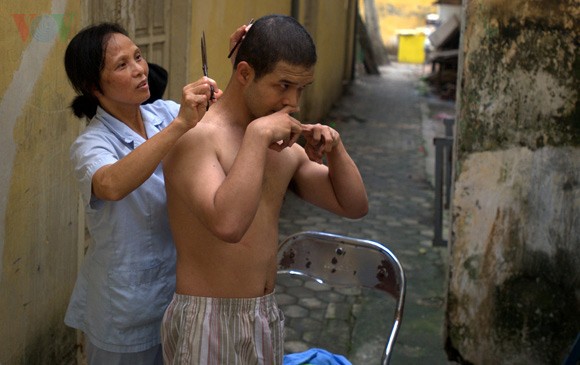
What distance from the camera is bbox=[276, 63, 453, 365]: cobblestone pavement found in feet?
16.0

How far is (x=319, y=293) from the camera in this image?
560cm

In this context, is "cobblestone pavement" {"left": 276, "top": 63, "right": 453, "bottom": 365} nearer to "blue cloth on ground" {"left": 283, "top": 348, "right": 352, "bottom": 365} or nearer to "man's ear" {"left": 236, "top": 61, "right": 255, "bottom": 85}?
"blue cloth on ground" {"left": 283, "top": 348, "right": 352, "bottom": 365}

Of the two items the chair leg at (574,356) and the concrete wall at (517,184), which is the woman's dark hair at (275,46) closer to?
the chair leg at (574,356)

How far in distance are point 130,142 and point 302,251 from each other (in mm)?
886

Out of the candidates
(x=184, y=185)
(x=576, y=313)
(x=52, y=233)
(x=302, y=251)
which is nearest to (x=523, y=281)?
(x=576, y=313)

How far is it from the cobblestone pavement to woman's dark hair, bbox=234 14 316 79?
2723 mm

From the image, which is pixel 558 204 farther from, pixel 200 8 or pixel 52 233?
pixel 200 8

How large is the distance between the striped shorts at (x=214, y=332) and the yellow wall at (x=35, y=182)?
1.12 meters

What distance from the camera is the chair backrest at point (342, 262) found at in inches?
114

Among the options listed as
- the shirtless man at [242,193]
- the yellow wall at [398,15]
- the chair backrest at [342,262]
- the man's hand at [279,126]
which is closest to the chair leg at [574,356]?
the chair backrest at [342,262]

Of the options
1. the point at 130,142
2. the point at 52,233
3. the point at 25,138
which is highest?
the point at 130,142

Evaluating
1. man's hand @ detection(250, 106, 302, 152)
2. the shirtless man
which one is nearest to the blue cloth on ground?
the shirtless man

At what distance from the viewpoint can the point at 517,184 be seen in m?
4.08

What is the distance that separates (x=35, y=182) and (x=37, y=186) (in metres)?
0.03
